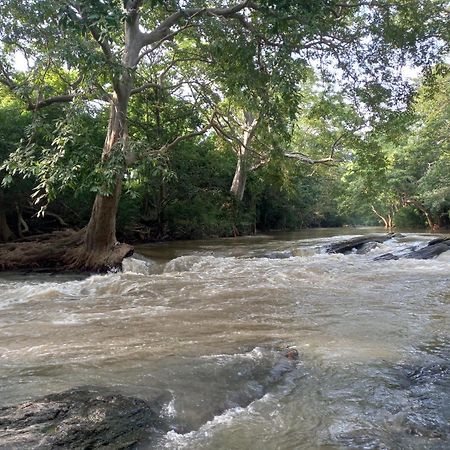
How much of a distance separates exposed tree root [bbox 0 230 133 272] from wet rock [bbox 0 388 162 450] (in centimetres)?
715

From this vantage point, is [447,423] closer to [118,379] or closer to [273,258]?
[118,379]

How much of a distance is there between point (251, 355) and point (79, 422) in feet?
5.76

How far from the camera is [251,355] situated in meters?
3.78

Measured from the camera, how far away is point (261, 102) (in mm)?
8609

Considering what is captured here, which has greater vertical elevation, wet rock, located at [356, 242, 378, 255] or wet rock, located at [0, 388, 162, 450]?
wet rock, located at [0, 388, 162, 450]

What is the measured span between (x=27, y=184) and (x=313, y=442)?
1154 cm

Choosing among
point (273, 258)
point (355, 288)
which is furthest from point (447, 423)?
point (273, 258)

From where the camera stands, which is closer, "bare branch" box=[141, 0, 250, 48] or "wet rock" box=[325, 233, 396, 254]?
"bare branch" box=[141, 0, 250, 48]

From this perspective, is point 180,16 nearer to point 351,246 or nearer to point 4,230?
point 351,246

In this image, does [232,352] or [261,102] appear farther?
[261,102]

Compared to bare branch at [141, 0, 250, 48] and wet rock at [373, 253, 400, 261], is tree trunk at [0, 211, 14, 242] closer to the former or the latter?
bare branch at [141, 0, 250, 48]

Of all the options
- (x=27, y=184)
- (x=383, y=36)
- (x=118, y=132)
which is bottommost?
(x=27, y=184)

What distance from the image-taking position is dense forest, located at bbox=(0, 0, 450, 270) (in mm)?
7078

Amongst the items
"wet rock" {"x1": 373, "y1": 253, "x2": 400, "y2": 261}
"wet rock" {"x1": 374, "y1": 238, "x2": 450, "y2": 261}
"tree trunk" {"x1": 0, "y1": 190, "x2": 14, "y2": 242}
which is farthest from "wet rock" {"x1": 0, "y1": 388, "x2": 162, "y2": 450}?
"tree trunk" {"x1": 0, "y1": 190, "x2": 14, "y2": 242}
